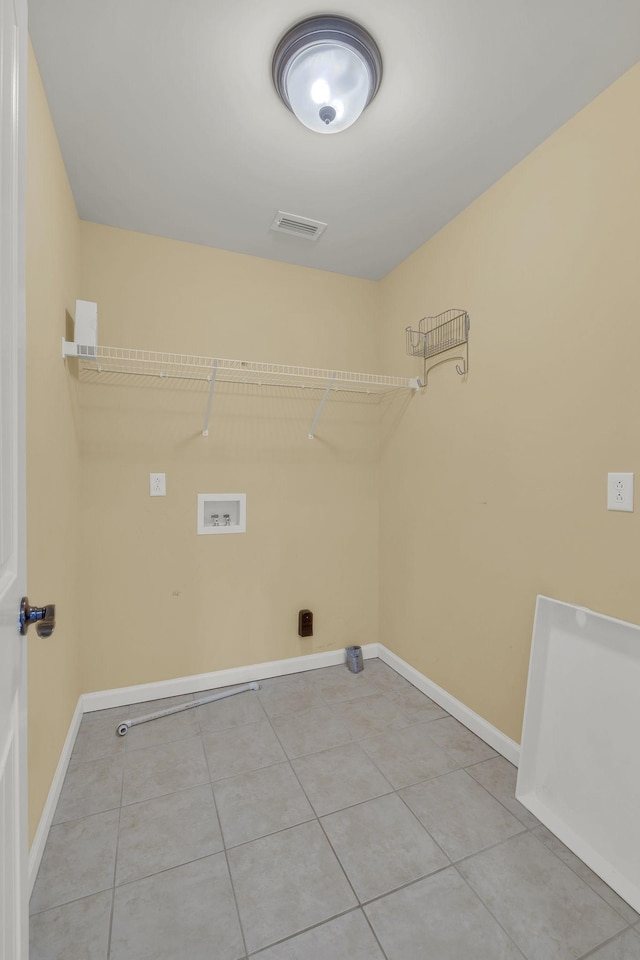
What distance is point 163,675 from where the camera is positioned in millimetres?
2389

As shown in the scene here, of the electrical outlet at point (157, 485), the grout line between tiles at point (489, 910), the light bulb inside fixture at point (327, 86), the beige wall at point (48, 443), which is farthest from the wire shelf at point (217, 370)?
the grout line between tiles at point (489, 910)

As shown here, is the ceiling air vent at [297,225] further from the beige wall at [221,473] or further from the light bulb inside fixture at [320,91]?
the light bulb inside fixture at [320,91]

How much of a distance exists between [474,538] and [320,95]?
6.03ft

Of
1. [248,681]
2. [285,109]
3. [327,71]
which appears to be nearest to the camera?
[327,71]

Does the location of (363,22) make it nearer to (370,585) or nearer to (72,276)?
(72,276)

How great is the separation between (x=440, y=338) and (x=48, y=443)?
190 centimetres

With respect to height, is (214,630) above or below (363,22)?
below

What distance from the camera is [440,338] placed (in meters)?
2.31

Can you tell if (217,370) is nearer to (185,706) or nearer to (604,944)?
(185,706)

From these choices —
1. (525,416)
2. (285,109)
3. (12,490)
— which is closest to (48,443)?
→ (12,490)

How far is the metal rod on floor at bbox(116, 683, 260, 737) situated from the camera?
6.73 ft

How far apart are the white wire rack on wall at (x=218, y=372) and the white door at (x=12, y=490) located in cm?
122

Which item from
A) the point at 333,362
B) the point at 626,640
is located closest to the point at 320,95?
the point at 333,362

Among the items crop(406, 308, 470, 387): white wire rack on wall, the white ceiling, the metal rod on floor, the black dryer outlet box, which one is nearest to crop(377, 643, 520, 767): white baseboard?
the black dryer outlet box
